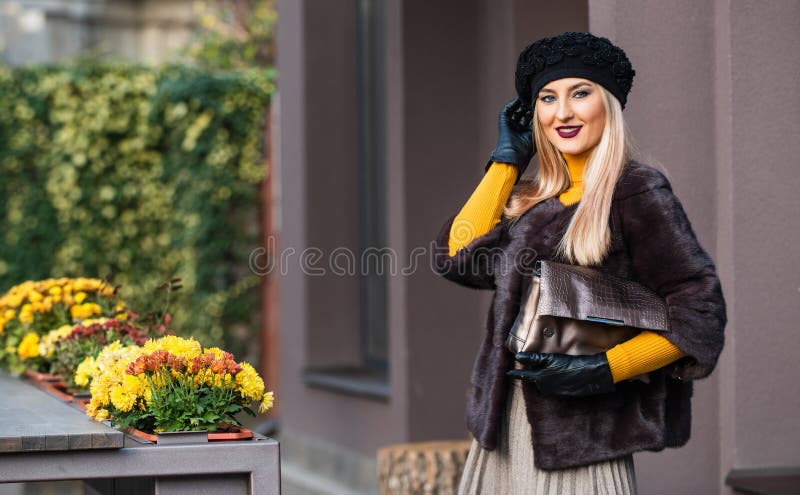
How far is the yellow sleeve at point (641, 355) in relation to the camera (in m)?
2.62

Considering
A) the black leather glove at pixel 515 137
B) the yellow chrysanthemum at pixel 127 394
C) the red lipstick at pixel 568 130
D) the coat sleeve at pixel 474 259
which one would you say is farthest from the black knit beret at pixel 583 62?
the yellow chrysanthemum at pixel 127 394

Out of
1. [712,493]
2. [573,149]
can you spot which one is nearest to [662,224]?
[573,149]

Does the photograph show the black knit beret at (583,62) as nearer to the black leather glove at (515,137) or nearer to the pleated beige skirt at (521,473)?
the black leather glove at (515,137)

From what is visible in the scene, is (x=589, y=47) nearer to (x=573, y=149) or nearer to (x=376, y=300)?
(x=573, y=149)

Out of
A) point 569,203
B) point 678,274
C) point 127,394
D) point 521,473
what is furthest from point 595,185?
point 127,394

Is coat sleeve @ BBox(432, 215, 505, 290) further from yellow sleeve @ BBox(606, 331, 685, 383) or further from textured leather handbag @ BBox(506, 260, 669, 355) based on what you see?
yellow sleeve @ BBox(606, 331, 685, 383)

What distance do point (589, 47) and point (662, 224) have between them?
1.52 feet

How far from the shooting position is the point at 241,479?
2.87 metres

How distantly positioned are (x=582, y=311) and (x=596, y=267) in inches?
7.2

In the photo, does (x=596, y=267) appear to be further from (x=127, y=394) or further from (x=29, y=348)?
(x=29, y=348)

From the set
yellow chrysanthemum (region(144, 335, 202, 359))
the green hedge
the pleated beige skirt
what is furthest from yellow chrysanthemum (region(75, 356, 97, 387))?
the green hedge

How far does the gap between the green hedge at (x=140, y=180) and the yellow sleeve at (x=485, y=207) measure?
6.86m

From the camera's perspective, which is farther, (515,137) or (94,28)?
(94,28)

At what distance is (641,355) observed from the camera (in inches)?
103
